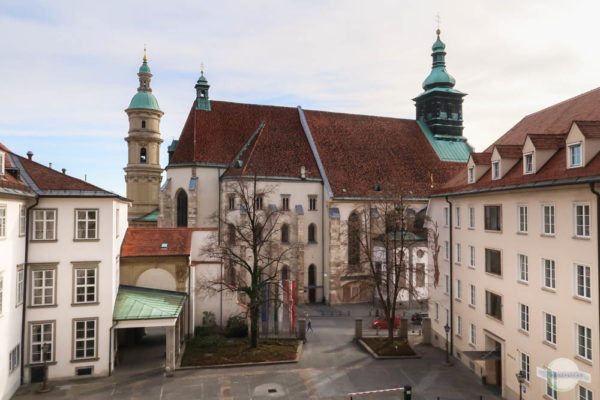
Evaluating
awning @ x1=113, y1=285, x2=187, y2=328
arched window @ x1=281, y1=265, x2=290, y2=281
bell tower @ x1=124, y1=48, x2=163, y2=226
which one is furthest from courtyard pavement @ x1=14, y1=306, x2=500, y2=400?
bell tower @ x1=124, y1=48, x2=163, y2=226

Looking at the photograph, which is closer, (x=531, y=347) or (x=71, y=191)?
(x=531, y=347)

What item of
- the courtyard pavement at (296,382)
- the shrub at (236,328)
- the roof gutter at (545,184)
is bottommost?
the courtyard pavement at (296,382)

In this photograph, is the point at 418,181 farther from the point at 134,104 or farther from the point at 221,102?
the point at 134,104

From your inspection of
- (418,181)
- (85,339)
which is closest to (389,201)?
(418,181)

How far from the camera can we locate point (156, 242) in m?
28.0

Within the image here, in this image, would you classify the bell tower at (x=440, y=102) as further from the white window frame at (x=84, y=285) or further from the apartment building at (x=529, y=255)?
the white window frame at (x=84, y=285)

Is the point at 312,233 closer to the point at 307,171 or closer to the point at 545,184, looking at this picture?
the point at 307,171

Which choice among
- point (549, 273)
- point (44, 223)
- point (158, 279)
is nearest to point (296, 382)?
point (158, 279)

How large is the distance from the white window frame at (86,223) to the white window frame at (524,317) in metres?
21.6

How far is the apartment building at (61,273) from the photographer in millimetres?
21359

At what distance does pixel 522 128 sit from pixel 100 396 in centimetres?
2792

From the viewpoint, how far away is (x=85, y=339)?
73.5 ft

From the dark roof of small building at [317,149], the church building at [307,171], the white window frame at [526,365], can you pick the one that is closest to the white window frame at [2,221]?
the church building at [307,171]

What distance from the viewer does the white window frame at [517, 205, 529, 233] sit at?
19.6 m
